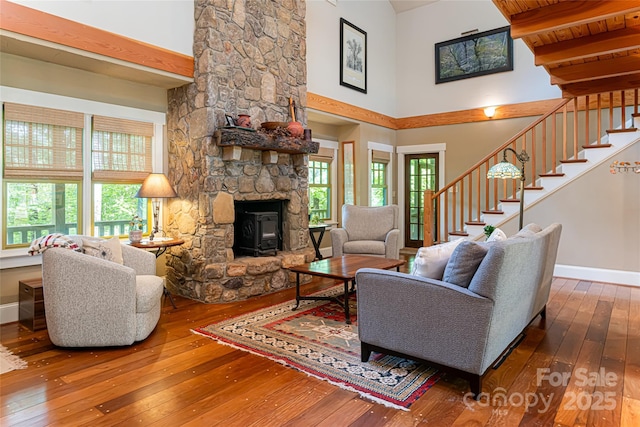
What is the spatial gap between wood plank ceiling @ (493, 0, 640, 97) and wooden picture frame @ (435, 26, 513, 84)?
316cm

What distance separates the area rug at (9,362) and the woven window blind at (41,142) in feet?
5.39

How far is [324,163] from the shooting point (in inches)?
285

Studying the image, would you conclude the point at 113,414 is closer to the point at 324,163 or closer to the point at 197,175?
the point at 197,175

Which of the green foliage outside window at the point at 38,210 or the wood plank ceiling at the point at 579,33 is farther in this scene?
the green foliage outside window at the point at 38,210

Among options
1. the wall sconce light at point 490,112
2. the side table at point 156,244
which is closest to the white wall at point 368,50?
the wall sconce light at point 490,112

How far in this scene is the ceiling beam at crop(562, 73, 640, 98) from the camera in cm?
426

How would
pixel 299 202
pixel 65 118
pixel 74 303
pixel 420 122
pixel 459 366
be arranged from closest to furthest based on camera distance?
pixel 459 366 → pixel 74 303 → pixel 65 118 → pixel 299 202 → pixel 420 122

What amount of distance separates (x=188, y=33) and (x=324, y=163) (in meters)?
3.41

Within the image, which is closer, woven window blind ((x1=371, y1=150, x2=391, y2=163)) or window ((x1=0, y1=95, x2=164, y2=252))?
window ((x1=0, y1=95, x2=164, y2=252))

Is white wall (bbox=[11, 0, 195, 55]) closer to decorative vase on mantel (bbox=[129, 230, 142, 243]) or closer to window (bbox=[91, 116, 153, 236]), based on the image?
window (bbox=[91, 116, 153, 236])

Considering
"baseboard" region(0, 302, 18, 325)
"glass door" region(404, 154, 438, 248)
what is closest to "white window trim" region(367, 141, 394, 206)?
"glass door" region(404, 154, 438, 248)

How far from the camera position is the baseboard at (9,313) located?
3.62 meters

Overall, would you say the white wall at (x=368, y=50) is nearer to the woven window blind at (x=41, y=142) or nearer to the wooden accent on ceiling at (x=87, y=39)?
the wooden accent on ceiling at (x=87, y=39)

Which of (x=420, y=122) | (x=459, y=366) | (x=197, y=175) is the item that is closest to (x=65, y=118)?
(x=197, y=175)
